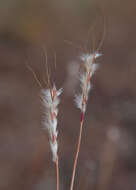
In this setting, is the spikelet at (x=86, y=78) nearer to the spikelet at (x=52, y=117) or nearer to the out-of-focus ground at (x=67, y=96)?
the spikelet at (x=52, y=117)

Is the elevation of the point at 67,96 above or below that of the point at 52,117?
below

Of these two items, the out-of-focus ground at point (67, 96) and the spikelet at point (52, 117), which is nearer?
the spikelet at point (52, 117)

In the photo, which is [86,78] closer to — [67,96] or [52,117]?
[52,117]

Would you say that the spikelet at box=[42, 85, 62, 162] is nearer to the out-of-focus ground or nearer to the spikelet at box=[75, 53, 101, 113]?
the spikelet at box=[75, 53, 101, 113]

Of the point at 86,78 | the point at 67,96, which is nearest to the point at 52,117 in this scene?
the point at 86,78

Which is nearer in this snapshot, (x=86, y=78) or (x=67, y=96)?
(x=86, y=78)

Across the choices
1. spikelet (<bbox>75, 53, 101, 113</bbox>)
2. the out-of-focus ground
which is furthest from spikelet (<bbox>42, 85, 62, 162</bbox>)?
the out-of-focus ground

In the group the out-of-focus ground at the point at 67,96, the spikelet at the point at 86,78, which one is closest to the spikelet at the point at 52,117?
the spikelet at the point at 86,78

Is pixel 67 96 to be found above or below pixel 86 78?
below
